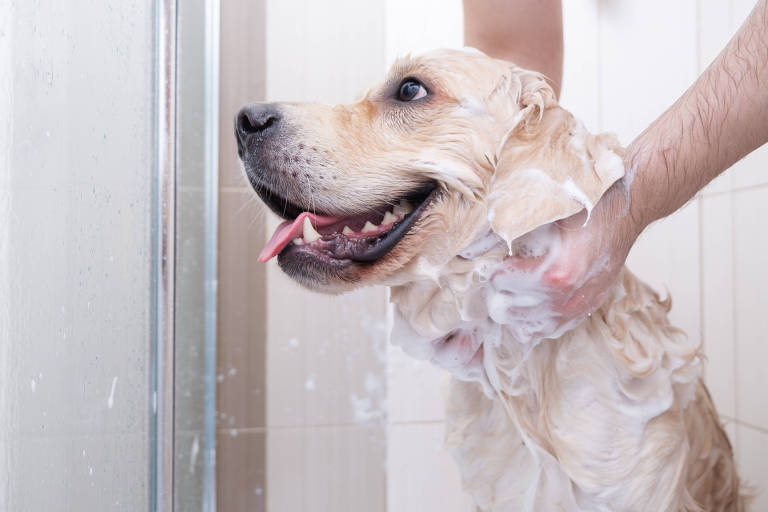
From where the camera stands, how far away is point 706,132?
538mm

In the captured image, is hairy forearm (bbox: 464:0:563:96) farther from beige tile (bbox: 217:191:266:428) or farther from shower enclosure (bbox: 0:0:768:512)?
beige tile (bbox: 217:191:266:428)

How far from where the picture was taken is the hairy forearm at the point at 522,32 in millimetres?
871

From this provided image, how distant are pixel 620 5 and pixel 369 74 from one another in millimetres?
510

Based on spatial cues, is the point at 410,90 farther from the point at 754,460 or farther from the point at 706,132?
the point at 754,460

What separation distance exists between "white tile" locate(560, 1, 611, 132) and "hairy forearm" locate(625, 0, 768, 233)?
57 cm

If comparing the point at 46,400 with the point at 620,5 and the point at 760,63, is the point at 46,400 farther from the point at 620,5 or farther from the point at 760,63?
the point at 620,5

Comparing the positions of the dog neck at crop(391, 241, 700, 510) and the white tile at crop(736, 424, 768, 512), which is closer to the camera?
the dog neck at crop(391, 241, 700, 510)

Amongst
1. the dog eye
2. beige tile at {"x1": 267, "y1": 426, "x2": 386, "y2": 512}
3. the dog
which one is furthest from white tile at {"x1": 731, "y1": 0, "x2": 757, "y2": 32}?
beige tile at {"x1": 267, "y1": 426, "x2": 386, "y2": 512}

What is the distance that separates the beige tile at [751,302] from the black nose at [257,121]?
2.74 ft

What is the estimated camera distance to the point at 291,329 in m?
1.10

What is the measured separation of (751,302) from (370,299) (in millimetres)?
668

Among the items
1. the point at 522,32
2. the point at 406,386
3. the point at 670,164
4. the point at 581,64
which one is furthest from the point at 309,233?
the point at 581,64

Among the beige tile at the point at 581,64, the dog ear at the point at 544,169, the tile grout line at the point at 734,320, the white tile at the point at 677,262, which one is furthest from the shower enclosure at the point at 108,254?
the tile grout line at the point at 734,320

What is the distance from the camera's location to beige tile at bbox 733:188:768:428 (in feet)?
3.23
